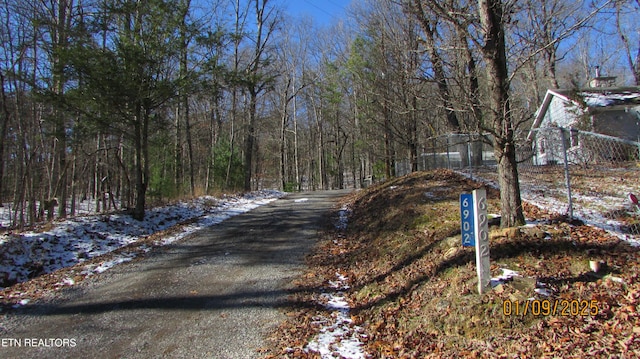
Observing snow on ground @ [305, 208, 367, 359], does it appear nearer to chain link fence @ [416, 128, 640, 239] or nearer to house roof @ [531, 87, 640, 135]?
chain link fence @ [416, 128, 640, 239]

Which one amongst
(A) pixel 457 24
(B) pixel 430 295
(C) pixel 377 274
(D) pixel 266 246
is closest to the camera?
(B) pixel 430 295

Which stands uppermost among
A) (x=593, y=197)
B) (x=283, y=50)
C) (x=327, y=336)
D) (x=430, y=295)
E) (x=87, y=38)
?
(x=283, y=50)

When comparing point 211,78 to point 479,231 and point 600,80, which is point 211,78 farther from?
point 600,80

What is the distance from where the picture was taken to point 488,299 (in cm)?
402

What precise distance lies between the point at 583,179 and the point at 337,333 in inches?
346

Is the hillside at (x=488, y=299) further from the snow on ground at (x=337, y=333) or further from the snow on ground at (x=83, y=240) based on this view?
the snow on ground at (x=83, y=240)

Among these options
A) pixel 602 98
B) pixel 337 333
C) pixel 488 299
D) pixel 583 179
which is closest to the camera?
pixel 488 299

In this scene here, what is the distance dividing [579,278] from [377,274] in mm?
2811

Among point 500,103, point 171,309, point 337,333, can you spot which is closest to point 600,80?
point 500,103

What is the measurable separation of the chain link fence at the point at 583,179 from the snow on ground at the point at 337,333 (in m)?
2.82

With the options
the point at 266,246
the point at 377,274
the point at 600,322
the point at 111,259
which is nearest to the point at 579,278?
the point at 600,322

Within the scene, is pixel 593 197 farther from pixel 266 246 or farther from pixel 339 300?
pixel 266 246

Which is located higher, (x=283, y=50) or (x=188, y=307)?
(x=283, y=50)

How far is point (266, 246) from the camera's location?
852 cm
